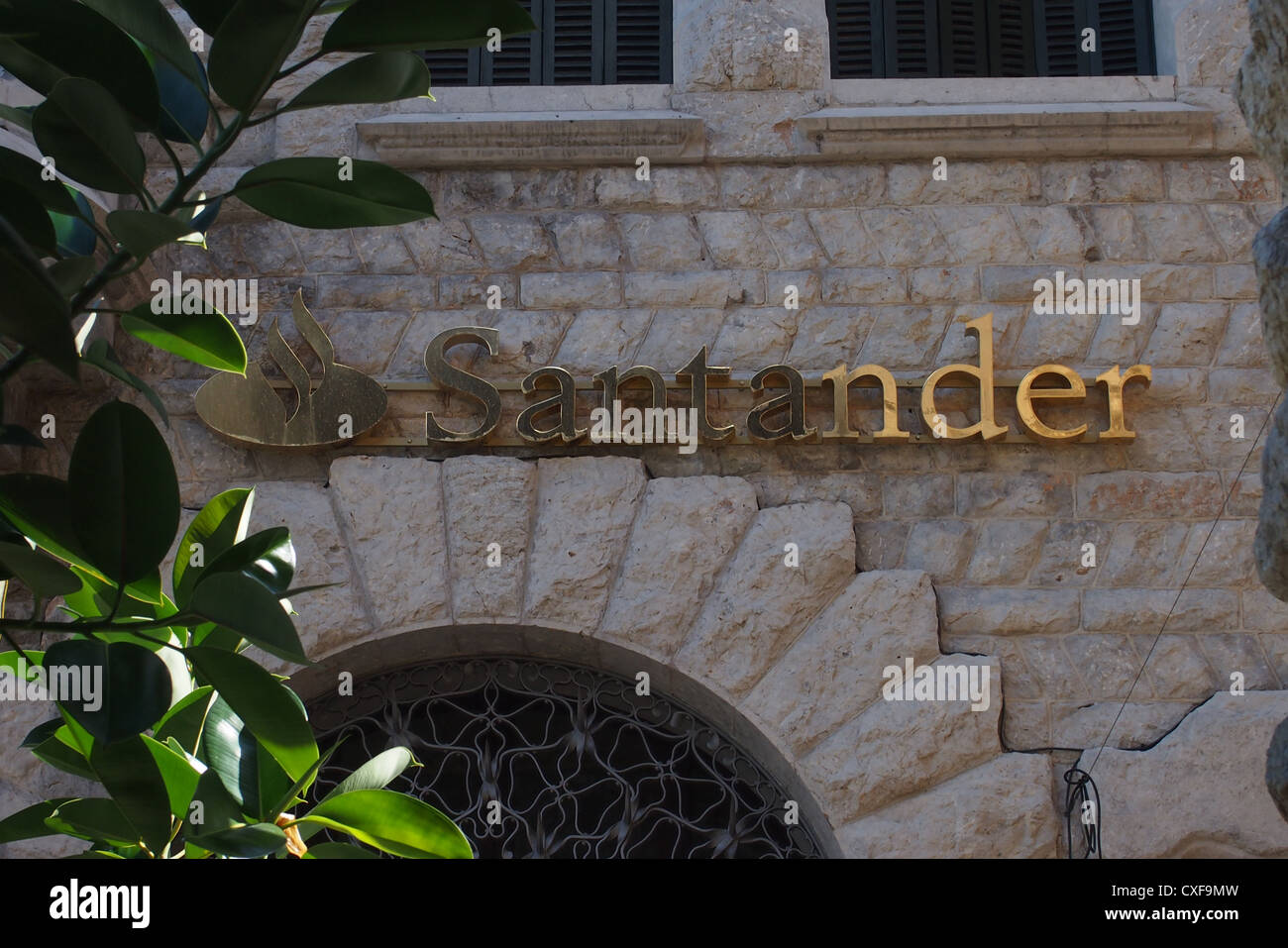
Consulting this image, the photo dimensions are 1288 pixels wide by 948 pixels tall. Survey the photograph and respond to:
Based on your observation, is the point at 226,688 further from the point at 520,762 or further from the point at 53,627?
the point at 520,762

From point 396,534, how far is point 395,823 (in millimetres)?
2965

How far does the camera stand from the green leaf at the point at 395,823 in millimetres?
1646

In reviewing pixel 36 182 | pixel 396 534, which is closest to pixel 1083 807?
pixel 396 534

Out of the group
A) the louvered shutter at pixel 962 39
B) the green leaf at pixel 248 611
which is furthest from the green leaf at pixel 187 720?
the louvered shutter at pixel 962 39

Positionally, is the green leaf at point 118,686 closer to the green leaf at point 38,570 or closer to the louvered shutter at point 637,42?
the green leaf at point 38,570

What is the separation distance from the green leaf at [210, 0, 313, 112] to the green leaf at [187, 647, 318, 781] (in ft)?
1.89

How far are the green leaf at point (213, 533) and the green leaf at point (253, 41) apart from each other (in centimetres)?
63

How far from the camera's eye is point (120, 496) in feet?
4.24

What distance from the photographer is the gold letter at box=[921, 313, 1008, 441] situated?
183 inches

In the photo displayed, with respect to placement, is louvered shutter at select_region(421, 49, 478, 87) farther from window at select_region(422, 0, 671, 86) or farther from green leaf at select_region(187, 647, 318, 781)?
green leaf at select_region(187, 647, 318, 781)

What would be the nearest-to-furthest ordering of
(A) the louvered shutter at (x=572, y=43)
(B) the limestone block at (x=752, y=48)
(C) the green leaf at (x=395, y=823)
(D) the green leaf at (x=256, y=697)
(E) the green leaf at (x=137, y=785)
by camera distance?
(D) the green leaf at (x=256, y=697)
(E) the green leaf at (x=137, y=785)
(C) the green leaf at (x=395, y=823)
(B) the limestone block at (x=752, y=48)
(A) the louvered shutter at (x=572, y=43)

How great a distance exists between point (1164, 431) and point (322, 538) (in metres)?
2.99

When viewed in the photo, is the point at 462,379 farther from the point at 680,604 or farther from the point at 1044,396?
the point at 1044,396
